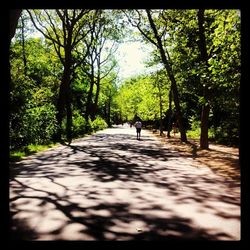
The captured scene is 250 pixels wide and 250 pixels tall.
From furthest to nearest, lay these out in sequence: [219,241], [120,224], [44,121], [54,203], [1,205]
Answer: [44,121]
[54,203]
[120,224]
[219,241]
[1,205]

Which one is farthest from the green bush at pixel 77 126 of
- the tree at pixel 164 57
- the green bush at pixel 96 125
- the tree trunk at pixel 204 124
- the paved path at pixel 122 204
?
the paved path at pixel 122 204

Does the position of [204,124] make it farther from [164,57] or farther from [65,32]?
[65,32]

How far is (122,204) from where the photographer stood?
26.1 feet

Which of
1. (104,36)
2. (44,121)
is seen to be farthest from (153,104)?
(44,121)

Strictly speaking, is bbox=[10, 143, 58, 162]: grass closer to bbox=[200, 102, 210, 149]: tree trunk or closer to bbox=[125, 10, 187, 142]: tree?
bbox=[200, 102, 210, 149]: tree trunk

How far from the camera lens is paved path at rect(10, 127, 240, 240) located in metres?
5.98

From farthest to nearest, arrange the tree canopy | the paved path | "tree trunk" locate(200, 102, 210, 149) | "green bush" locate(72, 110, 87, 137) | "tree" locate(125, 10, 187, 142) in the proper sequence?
"green bush" locate(72, 110, 87, 137)
"tree" locate(125, 10, 187, 142)
"tree trunk" locate(200, 102, 210, 149)
the tree canopy
the paved path

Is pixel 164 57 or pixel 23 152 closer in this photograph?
pixel 23 152

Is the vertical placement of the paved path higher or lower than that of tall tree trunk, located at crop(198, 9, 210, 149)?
lower

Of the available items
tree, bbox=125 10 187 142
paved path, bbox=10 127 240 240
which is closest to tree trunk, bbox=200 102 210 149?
tree, bbox=125 10 187 142

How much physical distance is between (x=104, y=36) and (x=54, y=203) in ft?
131

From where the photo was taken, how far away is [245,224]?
458 cm

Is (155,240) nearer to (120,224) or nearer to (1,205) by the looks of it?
(120,224)

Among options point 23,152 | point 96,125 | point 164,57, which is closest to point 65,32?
point 164,57
